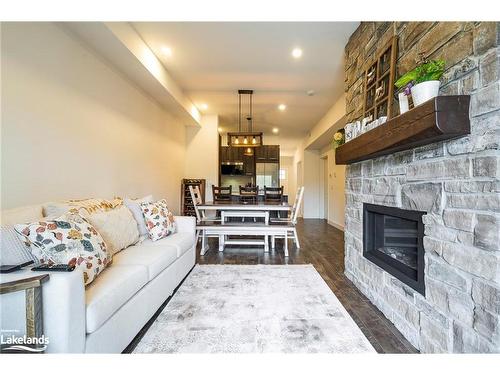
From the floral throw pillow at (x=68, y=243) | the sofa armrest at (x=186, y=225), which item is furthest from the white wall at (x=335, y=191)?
the floral throw pillow at (x=68, y=243)

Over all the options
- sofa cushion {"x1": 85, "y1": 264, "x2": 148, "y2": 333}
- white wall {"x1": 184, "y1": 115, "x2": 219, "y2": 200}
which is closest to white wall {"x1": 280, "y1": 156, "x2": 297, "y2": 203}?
white wall {"x1": 184, "y1": 115, "x2": 219, "y2": 200}

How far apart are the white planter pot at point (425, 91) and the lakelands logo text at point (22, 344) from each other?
7.72 feet

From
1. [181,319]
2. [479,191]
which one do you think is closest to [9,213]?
[181,319]

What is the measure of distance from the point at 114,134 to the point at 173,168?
85.2 inches

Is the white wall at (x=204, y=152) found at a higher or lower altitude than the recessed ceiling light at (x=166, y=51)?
lower

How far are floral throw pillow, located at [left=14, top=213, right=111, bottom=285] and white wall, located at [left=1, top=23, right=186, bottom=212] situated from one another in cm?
80

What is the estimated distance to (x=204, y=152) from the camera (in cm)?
608

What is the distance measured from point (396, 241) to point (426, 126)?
129cm

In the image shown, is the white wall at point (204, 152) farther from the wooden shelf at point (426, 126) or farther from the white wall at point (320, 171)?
the wooden shelf at point (426, 126)

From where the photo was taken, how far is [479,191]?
1174mm

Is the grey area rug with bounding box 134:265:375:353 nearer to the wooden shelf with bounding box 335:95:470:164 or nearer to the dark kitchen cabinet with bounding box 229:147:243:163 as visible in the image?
the wooden shelf with bounding box 335:95:470:164

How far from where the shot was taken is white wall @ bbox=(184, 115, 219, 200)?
6.05m

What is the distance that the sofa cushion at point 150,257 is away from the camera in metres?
1.90
